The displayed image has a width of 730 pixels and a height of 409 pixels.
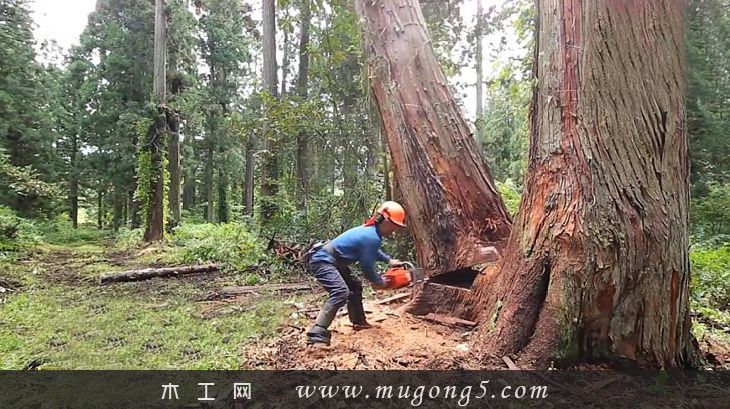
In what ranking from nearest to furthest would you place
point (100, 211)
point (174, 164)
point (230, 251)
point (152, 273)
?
point (152, 273), point (230, 251), point (174, 164), point (100, 211)

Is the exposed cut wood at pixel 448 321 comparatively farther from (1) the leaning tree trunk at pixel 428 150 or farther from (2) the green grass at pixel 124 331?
(2) the green grass at pixel 124 331

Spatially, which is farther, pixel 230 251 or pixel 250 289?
pixel 230 251

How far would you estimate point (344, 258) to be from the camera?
4.72 metres

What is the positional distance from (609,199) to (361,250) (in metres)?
2.21

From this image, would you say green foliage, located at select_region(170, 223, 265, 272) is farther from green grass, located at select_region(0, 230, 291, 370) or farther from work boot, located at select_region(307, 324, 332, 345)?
work boot, located at select_region(307, 324, 332, 345)

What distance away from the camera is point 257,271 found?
9.30 meters

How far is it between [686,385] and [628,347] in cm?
43

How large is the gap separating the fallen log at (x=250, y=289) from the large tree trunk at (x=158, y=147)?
24.3 ft

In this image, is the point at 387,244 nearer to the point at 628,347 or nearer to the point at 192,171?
the point at 628,347

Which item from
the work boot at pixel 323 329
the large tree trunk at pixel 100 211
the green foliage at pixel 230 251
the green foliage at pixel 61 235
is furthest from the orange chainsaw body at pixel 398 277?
the large tree trunk at pixel 100 211

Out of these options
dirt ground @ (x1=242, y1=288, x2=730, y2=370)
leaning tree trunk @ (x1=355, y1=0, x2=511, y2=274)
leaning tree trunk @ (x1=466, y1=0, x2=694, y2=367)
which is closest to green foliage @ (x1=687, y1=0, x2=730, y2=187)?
leaning tree trunk @ (x1=355, y1=0, x2=511, y2=274)

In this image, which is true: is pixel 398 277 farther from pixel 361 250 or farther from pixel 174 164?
pixel 174 164

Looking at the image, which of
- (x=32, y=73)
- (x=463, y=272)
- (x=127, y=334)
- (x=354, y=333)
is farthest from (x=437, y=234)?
(x=32, y=73)

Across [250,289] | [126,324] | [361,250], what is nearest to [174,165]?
[250,289]
